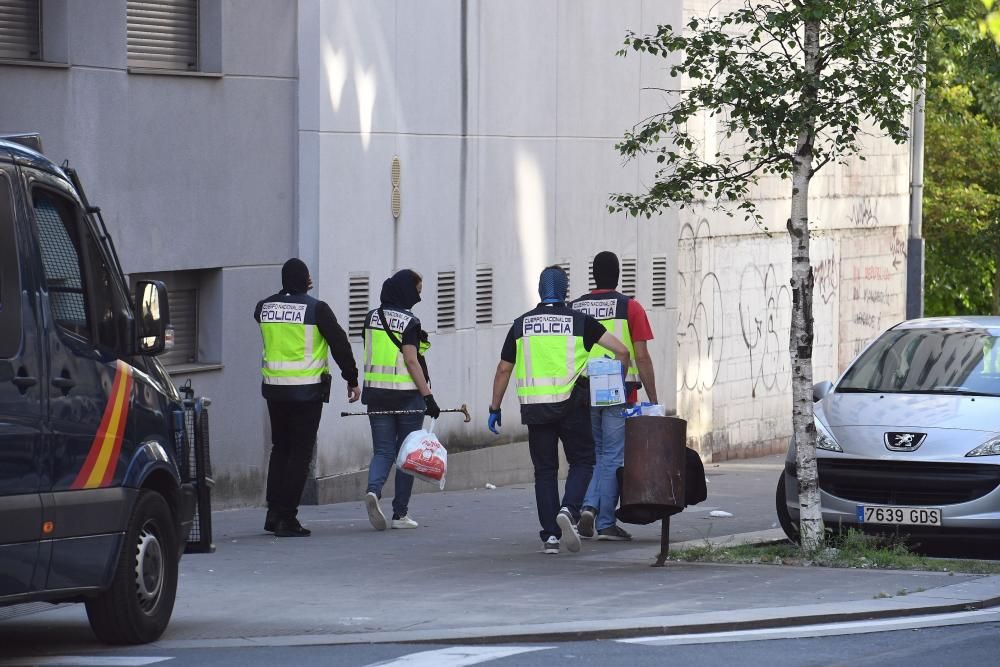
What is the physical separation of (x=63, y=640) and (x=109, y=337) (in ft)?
5.05

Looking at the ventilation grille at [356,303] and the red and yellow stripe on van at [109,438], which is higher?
the ventilation grille at [356,303]

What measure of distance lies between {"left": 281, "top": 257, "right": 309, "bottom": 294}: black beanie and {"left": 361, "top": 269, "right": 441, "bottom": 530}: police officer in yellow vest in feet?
2.24

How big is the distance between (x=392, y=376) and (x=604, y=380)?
1.91 m

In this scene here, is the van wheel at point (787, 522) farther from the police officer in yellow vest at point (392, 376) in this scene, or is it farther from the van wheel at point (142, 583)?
the van wheel at point (142, 583)

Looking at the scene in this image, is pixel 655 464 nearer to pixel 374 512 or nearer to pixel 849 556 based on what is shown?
pixel 849 556

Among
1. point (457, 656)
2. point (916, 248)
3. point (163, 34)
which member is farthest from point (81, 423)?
point (916, 248)

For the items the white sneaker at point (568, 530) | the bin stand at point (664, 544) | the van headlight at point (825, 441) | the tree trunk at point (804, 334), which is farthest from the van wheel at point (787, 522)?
the white sneaker at point (568, 530)

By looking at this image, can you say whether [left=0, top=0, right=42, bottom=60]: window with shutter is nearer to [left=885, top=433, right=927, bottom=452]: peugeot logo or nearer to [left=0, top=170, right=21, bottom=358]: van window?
[left=0, top=170, right=21, bottom=358]: van window

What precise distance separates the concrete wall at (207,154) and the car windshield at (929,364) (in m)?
5.06

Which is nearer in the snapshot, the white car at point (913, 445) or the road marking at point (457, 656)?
the road marking at point (457, 656)

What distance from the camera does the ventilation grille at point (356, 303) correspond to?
16703mm

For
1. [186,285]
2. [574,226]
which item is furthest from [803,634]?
[574,226]

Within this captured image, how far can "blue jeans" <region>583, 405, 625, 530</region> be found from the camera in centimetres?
1308

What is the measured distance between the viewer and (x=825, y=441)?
12.6 metres
